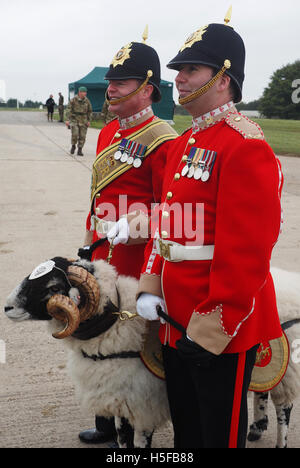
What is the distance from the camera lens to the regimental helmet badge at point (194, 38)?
6.65 feet

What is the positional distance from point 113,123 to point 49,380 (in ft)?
6.52

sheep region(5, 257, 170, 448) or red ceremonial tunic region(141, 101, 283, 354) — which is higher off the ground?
red ceremonial tunic region(141, 101, 283, 354)

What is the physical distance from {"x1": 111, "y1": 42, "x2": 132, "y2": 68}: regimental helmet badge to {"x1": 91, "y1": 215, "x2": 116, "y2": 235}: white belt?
2.99 feet

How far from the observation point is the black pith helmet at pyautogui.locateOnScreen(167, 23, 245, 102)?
1.98 meters

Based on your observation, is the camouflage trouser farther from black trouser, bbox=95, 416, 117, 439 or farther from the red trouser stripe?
the red trouser stripe

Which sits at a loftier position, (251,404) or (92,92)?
(92,92)

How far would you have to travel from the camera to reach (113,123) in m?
3.16

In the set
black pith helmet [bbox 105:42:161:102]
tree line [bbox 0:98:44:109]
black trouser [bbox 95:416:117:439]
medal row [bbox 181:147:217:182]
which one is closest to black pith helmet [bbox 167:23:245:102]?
medal row [bbox 181:147:217:182]

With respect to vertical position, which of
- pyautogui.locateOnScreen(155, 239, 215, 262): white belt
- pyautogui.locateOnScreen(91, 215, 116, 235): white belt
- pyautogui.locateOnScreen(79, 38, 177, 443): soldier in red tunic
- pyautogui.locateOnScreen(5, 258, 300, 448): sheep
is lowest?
pyautogui.locateOnScreen(5, 258, 300, 448): sheep

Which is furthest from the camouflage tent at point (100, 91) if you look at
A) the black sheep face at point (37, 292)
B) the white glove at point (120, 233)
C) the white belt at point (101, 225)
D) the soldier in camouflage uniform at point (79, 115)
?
the black sheep face at point (37, 292)

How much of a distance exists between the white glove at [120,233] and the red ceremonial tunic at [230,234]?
431mm

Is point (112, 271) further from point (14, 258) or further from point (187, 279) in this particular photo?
point (14, 258)

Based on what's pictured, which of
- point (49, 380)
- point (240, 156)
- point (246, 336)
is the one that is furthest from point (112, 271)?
point (49, 380)

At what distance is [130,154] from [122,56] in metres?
0.56
